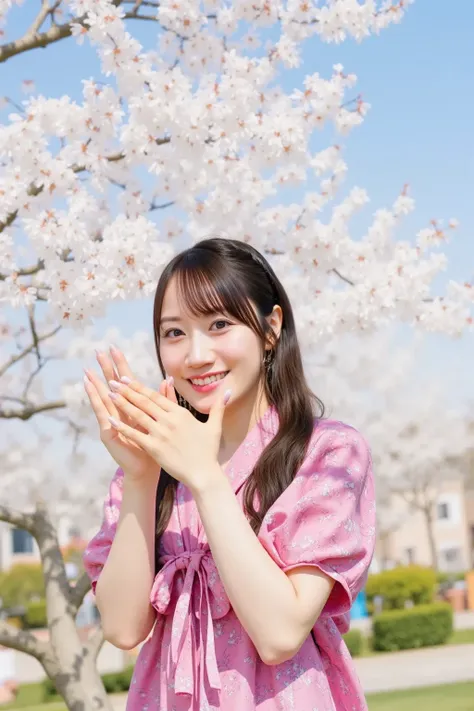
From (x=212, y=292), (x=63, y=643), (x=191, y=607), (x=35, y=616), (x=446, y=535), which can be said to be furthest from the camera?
(x=446, y=535)

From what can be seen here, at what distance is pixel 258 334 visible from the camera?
2.17 meters

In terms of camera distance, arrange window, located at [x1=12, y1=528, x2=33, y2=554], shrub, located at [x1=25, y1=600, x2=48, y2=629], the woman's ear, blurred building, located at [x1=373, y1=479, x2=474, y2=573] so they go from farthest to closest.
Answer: blurred building, located at [x1=373, y1=479, x2=474, y2=573] → window, located at [x1=12, y1=528, x2=33, y2=554] → shrub, located at [x1=25, y1=600, x2=48, y2=629] → the woman's ear

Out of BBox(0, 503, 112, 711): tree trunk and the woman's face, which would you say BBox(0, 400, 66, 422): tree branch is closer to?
BBox(0, 503, 112, 711): tree trunk

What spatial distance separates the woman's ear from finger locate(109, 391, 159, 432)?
447 millimetres

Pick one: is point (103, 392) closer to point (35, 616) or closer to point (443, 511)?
point (35, 616)

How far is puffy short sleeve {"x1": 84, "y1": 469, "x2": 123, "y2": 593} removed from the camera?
6.99 feet

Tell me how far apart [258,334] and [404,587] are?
18.2m

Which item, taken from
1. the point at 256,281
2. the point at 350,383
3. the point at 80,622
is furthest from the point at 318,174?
the point at 80,622

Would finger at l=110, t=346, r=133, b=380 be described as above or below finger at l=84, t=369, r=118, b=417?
above

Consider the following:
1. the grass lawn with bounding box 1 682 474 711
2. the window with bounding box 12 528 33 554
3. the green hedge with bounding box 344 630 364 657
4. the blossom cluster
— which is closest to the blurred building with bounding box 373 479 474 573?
the window with bounding box 12 528 33 554

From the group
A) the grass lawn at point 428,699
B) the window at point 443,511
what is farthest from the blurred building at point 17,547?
the grass lawn at point 428,699

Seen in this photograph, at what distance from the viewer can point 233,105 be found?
542 centimetres

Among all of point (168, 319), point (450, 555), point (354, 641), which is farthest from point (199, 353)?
point (450, 555)

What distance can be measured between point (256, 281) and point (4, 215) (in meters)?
3.02
